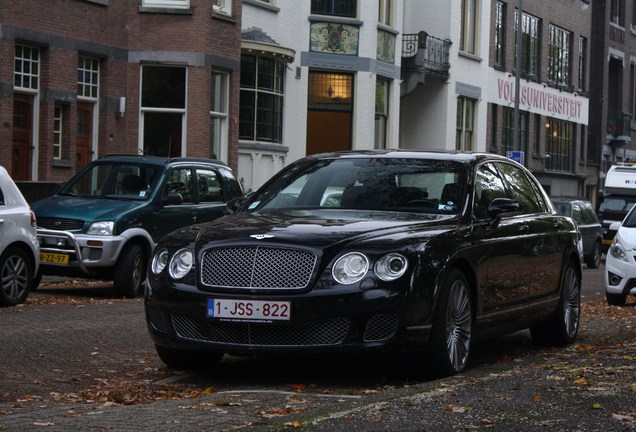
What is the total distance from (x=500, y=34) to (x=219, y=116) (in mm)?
20761

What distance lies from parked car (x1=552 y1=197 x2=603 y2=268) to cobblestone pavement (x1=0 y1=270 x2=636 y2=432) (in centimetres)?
2131

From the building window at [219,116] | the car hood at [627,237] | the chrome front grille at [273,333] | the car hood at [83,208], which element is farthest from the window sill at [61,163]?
the chrome front grille at [273,333]

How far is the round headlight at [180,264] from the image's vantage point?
29.9ft

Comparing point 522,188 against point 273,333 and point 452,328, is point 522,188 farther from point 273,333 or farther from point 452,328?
point 273,333

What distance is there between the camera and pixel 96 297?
17.4 m

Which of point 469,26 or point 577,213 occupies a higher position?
point 469,26

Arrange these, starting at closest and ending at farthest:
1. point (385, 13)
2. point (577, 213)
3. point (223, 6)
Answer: point (223, 6) < point (577, 213) < point (385, 13)

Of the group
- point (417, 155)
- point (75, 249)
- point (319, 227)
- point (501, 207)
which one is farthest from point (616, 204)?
point (319, 227)

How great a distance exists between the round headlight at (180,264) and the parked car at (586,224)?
2540cm

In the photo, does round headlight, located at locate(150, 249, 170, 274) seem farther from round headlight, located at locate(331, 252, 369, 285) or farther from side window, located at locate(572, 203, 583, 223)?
side window, located at locate(572, 203, 583, 223)

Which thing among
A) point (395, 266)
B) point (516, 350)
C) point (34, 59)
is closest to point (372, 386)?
point (395, 266)

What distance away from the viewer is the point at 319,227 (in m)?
9.14

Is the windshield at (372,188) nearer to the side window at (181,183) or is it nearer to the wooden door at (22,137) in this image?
the side window at (181,183)

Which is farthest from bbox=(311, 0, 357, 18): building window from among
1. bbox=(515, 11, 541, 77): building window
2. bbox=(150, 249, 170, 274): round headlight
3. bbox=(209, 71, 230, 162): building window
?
bbox=(150, 249, 170, 274): round headlight
